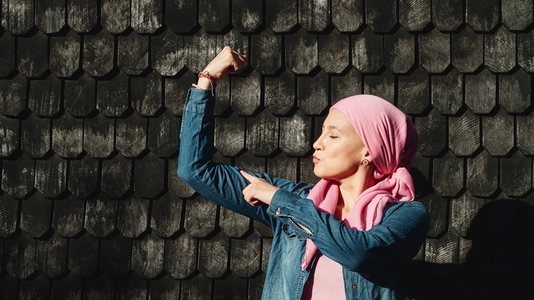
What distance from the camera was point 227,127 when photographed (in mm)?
3770

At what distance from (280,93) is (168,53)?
0.60 meters

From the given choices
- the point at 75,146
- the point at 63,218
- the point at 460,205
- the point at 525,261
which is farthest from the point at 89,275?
the point at 525,261

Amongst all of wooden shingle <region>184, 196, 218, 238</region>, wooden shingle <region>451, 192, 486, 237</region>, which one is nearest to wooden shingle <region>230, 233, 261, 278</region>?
wooden shingle <region>184, 196, 218, 238</region>

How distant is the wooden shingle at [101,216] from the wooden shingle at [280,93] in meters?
0.92

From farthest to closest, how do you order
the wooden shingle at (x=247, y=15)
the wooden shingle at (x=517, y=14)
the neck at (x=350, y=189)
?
the wooden shingle at (x=247, y=15) → the wooden shingle at (x=517, y=14) → the neck at (x=350, y=189)

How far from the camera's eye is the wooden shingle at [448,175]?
3.68 m

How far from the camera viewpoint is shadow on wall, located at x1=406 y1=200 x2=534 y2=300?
3652 millimetres

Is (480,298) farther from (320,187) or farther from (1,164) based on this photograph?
(1,164)

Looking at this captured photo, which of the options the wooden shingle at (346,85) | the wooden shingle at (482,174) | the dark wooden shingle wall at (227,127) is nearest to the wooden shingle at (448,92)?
the dark wooden shingle wall at (227,127)

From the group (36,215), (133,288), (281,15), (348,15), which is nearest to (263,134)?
(281,15)

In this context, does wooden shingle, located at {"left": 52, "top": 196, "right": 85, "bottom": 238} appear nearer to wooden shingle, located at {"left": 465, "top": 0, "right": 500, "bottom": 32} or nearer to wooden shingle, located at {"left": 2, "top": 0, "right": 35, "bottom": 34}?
wooden shingle, located at {"left": 2, "top": 0, "right": 35, "bottom": 34}

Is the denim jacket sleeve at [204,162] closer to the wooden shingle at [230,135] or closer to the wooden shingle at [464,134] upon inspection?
the wooden shingle at [230,135]

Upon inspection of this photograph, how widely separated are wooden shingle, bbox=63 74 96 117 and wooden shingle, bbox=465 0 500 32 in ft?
6.19

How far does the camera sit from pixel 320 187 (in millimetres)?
2797
